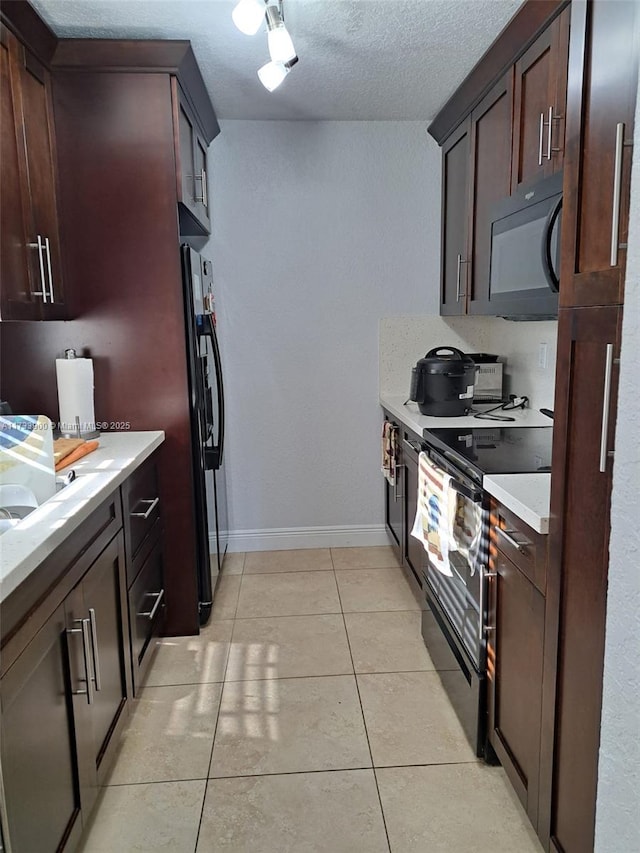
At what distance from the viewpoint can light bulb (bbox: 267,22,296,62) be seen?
76.6 inches

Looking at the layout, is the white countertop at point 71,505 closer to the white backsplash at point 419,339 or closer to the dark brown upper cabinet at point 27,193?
the dark brown upper cabinet at point 27,193

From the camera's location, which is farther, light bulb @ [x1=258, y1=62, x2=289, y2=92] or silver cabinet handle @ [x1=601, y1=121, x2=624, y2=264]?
light bulb @ [x1=258, y1=62, x2=289, y2=92]

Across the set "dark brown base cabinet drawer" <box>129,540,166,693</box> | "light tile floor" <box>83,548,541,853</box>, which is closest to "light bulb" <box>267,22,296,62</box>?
"dark brown base cabinet drawer" <box>129,540,166,693</box>

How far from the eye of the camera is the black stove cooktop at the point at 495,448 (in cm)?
185

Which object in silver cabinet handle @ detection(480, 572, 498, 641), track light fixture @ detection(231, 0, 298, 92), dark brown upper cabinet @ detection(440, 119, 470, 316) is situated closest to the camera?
silver cabinet handle @ detection(480, 572, 498, 641)

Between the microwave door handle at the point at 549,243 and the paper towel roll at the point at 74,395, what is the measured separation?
1.66 m

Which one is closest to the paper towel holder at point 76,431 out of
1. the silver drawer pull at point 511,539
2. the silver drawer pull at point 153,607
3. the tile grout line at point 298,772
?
the silver drawer pull at point 153,607

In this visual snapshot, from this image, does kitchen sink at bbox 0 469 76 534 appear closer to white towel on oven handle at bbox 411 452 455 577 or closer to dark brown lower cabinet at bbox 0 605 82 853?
dark brown lower cabinet at bbox 0 605 82 853

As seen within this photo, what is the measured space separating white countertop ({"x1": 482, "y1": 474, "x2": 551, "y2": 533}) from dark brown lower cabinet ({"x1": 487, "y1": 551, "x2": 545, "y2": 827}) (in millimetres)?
166

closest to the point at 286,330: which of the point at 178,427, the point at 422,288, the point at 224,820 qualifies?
the point at 422,288

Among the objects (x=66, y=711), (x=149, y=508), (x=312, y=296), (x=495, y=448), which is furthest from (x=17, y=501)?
(x=312, y=296)

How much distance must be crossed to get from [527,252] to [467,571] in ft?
3.69

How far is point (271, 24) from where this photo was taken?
1946 millimetres

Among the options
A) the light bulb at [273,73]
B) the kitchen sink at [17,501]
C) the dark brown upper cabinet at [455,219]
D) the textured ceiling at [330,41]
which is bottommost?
the kitchen sink at [17,501]
